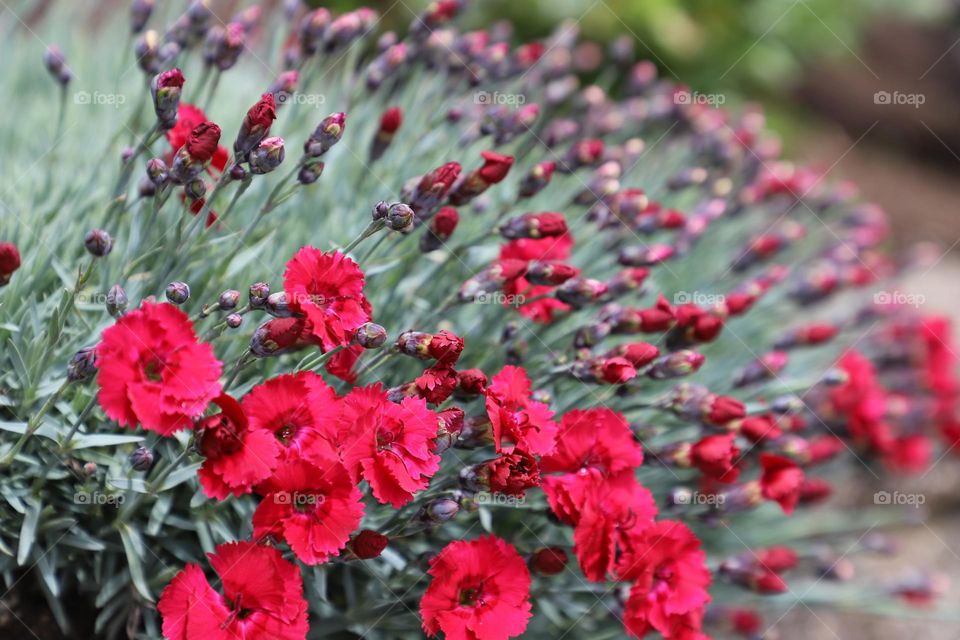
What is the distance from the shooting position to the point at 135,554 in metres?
1.40

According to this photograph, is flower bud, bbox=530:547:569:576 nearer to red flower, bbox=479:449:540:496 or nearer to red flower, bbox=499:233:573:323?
red flower, bbox=479:449:540:496

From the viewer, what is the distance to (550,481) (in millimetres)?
1395

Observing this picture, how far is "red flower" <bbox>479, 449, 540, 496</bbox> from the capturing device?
1.24 m

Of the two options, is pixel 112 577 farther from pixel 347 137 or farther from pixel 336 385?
pixel 347 137

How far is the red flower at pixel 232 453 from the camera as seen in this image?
1.16 m

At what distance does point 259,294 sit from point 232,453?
243 mm

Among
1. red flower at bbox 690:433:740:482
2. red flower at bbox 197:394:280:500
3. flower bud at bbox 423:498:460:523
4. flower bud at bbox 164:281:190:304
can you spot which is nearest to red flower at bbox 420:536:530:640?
flower bud at bbox 423:498:460:523

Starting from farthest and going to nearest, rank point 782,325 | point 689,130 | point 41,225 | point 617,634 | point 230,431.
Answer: point 689,130
point 782,325
point 617,634
point 41,225
point 230,431

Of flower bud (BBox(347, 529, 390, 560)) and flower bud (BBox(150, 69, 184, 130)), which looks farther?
flower bud (BBox(150, 69, 184, 130))

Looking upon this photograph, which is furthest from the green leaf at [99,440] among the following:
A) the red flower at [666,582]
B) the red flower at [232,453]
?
the red flower at [666,582]

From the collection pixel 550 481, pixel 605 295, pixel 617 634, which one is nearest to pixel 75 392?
pixel 550 481

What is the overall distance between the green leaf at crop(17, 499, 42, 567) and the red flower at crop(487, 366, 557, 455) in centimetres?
76

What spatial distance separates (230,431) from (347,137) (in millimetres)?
1263

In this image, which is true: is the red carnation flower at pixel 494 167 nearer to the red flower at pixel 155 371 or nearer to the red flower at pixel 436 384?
the red flower at pixel 436 384
